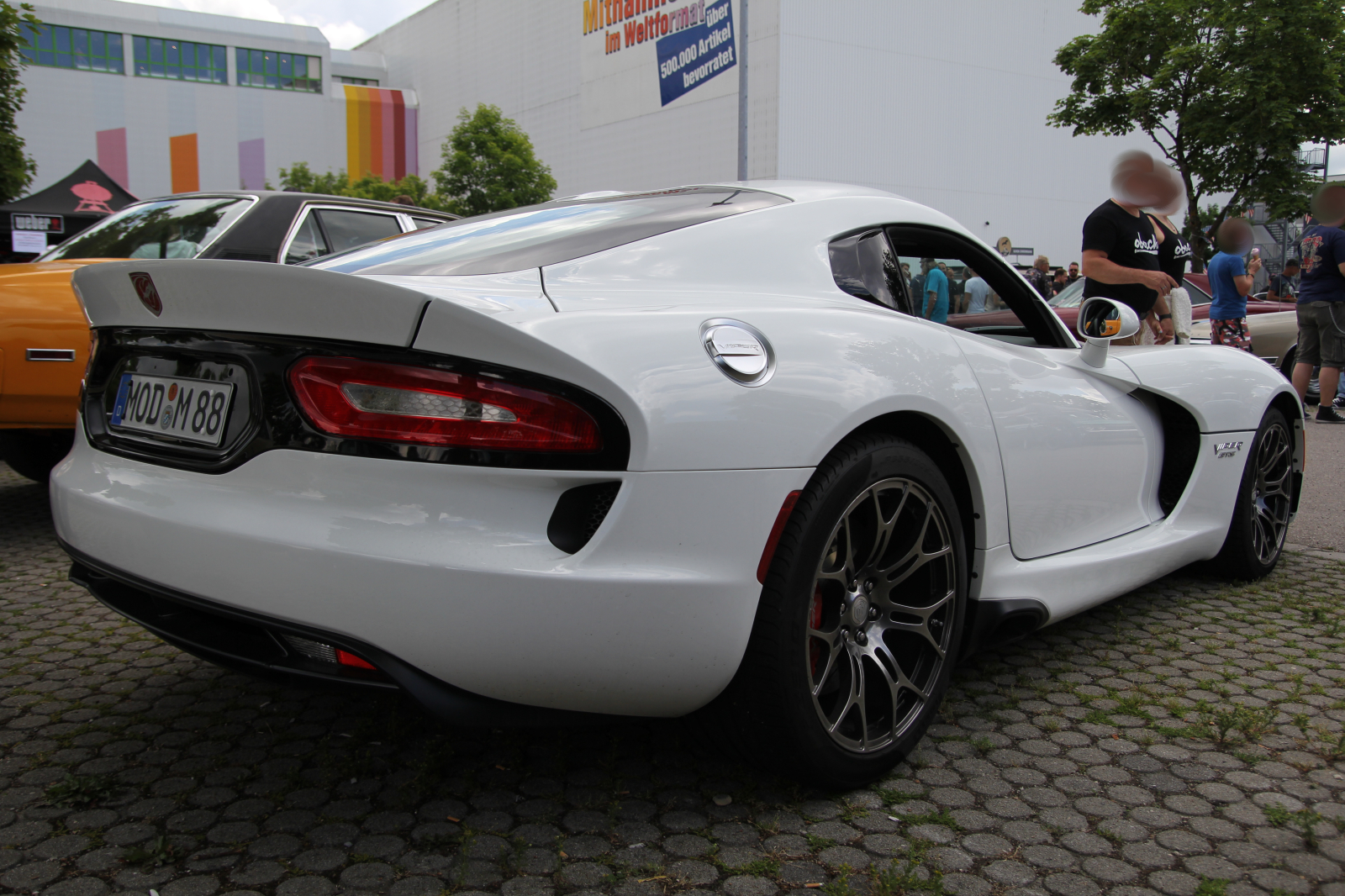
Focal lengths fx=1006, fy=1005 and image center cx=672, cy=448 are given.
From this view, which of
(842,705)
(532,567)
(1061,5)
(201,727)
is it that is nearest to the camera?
(532,567)

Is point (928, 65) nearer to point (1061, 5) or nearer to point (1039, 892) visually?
point (1061, 5)

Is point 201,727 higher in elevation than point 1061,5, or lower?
lower

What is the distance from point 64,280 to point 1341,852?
4817 millimetres

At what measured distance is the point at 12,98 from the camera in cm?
1109

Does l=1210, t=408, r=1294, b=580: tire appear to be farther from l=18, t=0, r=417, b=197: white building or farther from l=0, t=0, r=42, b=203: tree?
l=18, t=0, r=417, b=197: white building

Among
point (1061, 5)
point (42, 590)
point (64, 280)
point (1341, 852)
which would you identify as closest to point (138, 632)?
point (42, 590)

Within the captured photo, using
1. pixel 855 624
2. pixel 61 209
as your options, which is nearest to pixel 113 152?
pixel 61 209

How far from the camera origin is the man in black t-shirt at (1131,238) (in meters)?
5.30

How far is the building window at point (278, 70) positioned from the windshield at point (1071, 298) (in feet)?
195

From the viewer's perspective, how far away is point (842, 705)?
2.16 meters

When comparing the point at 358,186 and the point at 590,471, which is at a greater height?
the point at 358,186

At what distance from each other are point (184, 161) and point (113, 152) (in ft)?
11.7

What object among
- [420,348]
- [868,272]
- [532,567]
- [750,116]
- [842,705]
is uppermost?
[750,116]

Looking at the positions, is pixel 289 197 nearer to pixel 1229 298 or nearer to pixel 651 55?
pixel 1229 298
